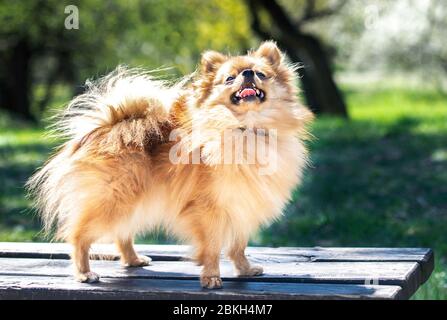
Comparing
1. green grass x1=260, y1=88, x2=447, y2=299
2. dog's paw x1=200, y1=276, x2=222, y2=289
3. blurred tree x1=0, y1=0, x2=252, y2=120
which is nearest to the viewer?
dog's paw x1=200, y1=276, x2=222, y2=289

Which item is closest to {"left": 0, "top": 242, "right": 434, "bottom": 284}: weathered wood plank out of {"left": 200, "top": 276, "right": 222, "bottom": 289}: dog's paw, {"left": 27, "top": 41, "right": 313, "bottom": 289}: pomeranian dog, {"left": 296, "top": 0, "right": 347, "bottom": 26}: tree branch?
{"left": 27, "top": 41, "right": 313, "bottom": 289}: pomeranian dog

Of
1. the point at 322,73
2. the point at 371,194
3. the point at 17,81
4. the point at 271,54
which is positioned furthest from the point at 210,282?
the point at 17,81

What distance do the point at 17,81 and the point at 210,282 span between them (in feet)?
52.9

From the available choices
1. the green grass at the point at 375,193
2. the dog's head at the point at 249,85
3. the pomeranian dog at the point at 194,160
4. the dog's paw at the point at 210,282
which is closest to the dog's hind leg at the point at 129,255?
the pomeranian dog at the point at 194,160

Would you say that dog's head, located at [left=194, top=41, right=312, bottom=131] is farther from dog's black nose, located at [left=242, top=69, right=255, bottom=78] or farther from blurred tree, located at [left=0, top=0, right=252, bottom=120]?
blurred tree, located at [left=0, top=0, right=252, bottom=120]

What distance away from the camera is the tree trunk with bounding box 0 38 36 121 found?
728 inches

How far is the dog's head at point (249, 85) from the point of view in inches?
A: 141

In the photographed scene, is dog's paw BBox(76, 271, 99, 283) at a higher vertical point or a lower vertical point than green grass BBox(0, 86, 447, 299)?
lower

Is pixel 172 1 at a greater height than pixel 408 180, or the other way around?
pixel 172 1
